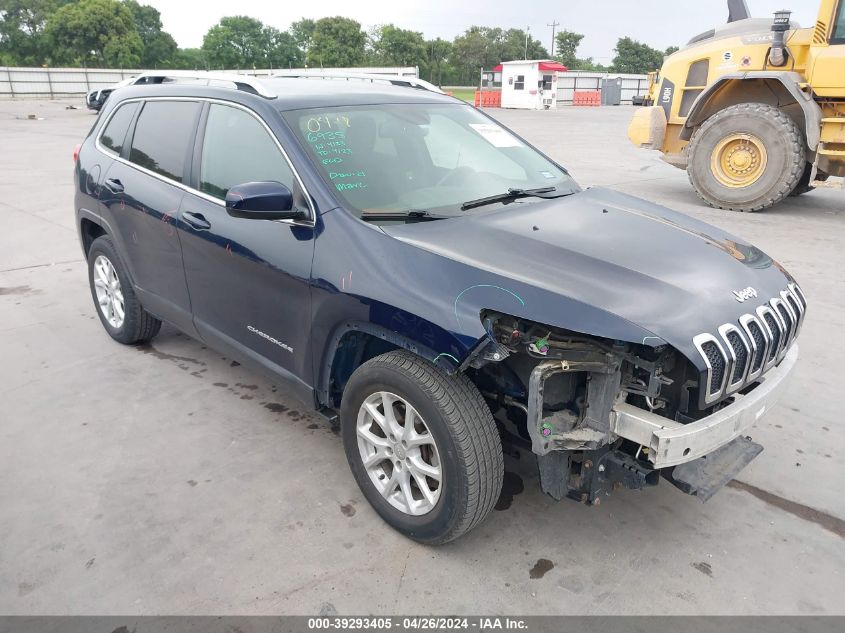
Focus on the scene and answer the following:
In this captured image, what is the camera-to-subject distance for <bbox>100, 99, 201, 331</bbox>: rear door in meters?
3.70

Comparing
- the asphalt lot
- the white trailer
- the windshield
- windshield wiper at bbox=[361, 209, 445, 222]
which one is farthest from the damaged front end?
the white trailer

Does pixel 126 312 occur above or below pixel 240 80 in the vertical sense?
below

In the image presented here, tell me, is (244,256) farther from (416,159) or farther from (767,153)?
(767,153)

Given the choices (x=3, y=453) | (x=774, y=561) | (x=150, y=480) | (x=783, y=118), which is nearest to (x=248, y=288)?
(x=150, y=480)

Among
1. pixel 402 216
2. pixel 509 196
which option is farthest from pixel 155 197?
pixel 509 196

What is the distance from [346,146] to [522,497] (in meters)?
1.86

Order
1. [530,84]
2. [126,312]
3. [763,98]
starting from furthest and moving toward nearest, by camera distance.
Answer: [530,84]
[763,98]
[126,312]

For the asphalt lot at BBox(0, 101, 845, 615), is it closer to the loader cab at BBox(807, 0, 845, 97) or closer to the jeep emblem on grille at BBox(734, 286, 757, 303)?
the jeep emblem on grille at BBox(734, 286, 757, 303)

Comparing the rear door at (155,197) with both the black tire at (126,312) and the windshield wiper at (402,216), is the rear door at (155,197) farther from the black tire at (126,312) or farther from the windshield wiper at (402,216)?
the windshield wiper at (402,216)

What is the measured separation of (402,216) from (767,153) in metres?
7.61

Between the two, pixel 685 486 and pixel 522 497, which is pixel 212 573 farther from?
pixel 685 486

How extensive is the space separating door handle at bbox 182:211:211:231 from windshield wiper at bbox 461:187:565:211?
4.47ft

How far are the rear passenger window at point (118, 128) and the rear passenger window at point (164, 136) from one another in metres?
0.17

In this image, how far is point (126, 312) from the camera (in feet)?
14.8
